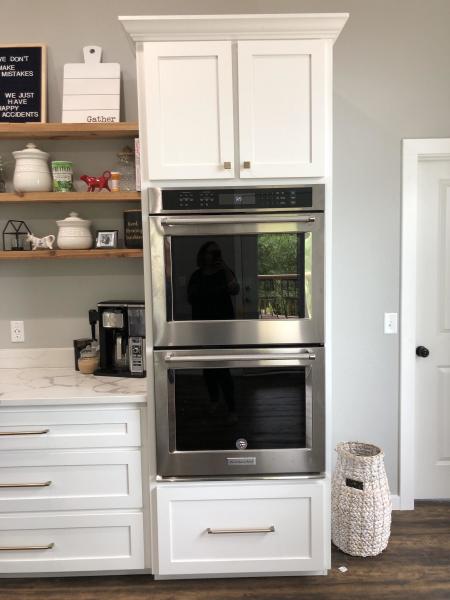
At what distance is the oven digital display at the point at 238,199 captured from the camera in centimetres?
184

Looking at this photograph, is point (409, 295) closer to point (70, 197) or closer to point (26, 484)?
point (70, 197)

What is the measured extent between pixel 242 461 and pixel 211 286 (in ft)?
2.48

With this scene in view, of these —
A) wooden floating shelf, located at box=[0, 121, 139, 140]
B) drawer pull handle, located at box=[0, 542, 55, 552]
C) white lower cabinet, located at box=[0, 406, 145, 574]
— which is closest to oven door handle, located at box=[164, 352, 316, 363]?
white lower cabinet, located at box=[0, 406, 145, 574]

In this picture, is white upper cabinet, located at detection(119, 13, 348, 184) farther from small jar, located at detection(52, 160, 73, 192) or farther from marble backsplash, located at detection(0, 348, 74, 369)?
marble backsplash, located at detection(0, 348, 74, 369)

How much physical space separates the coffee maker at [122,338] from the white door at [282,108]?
881mm

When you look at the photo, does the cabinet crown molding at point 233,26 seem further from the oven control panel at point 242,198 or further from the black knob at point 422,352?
the black knob at point 422,352

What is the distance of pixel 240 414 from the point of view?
1.92m

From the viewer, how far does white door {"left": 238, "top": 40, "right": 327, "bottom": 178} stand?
1.78 m

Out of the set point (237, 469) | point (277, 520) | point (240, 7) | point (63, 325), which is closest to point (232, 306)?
point (237, 469)

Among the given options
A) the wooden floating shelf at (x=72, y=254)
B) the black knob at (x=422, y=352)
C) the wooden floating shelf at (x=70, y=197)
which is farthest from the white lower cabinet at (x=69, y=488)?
the black knob at (x=422, y=352)

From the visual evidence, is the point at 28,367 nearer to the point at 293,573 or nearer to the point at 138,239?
the point at 138,239

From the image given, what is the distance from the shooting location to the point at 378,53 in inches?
93.7

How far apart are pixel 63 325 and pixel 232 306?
44.4 inches

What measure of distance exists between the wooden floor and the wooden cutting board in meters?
2.22
